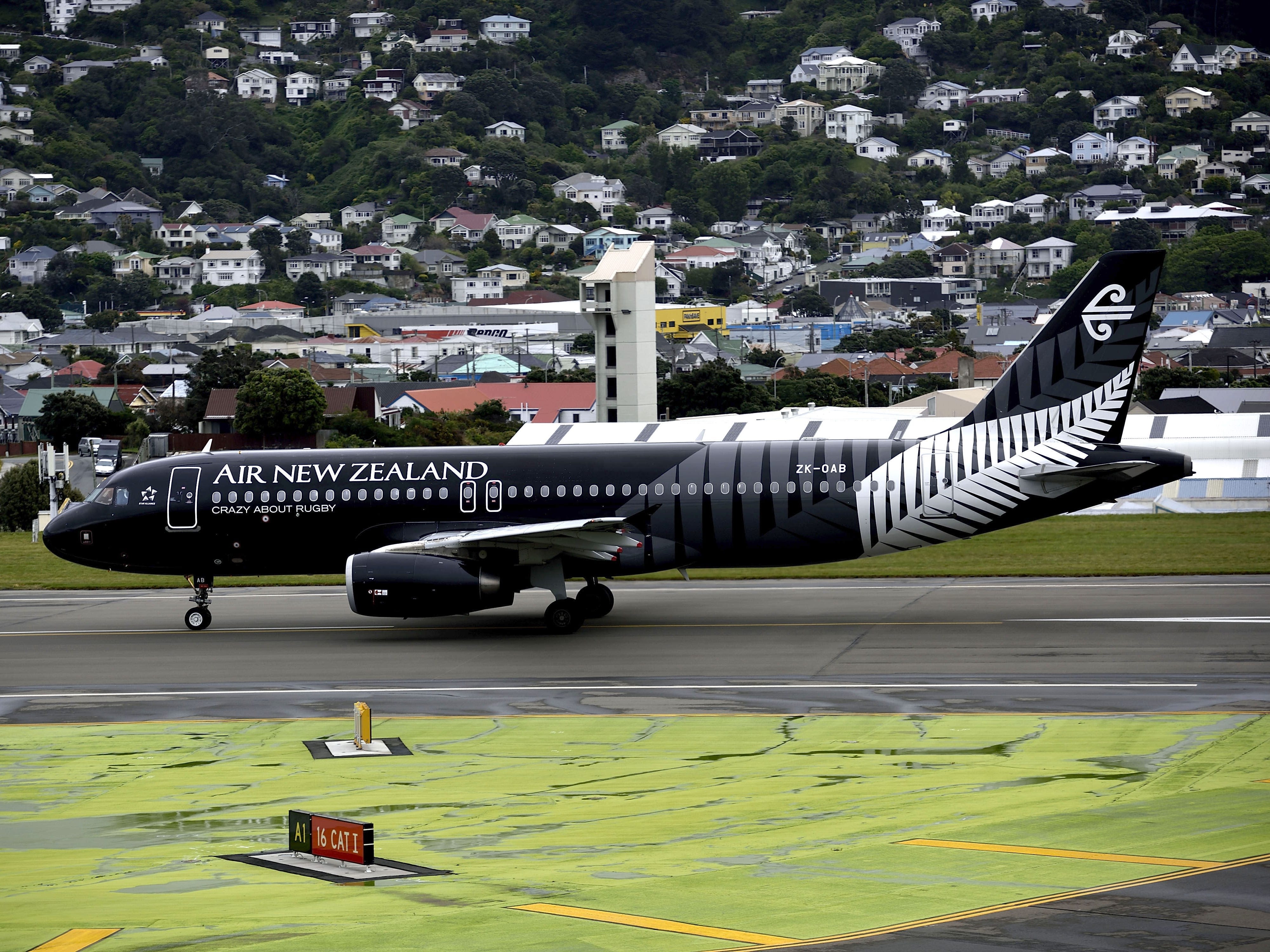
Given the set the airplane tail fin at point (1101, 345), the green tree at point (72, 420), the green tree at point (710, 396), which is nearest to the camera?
the airplane tail fin at point (1101, 345)

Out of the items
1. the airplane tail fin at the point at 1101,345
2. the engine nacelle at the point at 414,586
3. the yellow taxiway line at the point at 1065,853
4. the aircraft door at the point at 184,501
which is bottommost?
the yellow taxiway line at the point at 1065,853

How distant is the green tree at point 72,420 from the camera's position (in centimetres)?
12031

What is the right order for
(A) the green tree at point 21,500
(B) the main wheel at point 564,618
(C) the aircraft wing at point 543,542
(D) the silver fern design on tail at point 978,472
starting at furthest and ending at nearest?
(A) the green tree at point 21,500
(B) the main wheel at point 564,618
(D) the silver fern design on tail at point 978,472
(C) the aircraft wing at point 543,542

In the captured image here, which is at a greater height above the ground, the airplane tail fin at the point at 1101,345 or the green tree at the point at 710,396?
the airplane tail fin at the point at 1101,345

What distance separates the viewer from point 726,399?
104688 millimetres

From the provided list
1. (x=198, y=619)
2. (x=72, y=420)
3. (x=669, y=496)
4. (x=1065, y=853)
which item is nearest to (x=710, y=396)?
(x=72, y=420)

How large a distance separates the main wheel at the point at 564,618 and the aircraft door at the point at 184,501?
8.36 meters

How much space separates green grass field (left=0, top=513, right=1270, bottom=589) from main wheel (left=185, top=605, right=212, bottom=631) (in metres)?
2.56

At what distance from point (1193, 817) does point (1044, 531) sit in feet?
109

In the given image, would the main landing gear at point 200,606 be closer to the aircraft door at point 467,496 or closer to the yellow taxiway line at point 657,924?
the aircraft door at point 467,496

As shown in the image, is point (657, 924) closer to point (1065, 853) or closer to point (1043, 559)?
point (1065, 853)

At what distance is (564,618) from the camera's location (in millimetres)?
33812

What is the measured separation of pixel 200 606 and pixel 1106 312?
20881 mm

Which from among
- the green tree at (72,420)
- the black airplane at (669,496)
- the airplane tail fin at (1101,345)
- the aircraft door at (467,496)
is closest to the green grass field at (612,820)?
the black airplane at (669,496)
